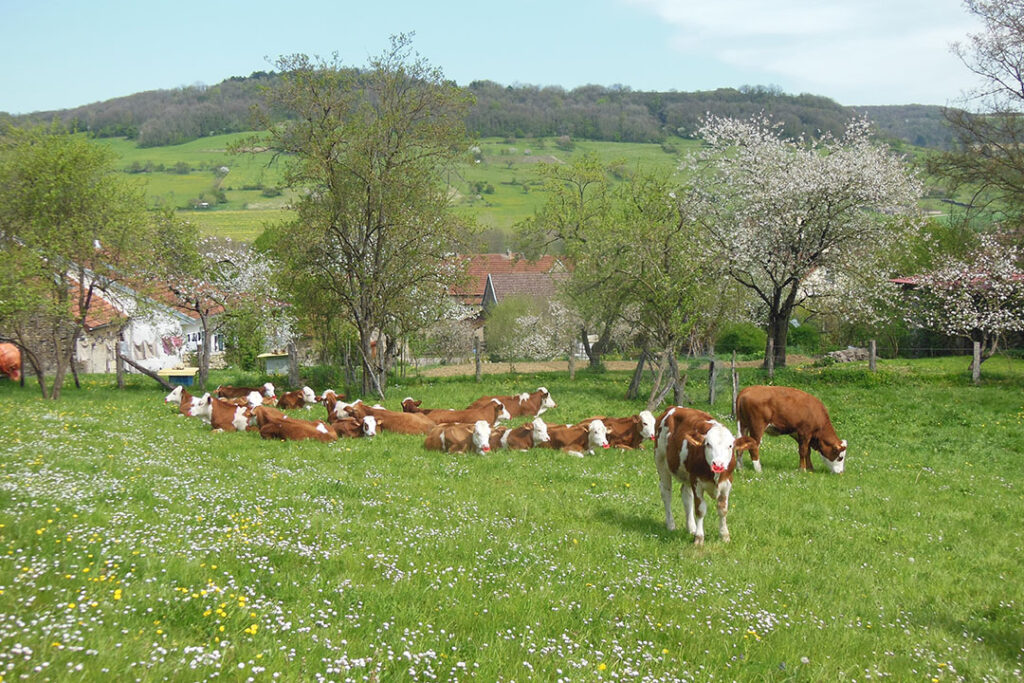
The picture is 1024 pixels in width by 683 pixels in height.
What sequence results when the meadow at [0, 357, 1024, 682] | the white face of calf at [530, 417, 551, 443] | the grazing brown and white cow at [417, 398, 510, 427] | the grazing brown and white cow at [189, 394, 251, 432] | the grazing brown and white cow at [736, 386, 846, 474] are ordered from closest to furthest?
the meadow at [0, 357, 1024, 682]
the grazing brown and white cow at [736, 386, 846, 474]
the white face of calf at [530, 417, 551, 443]
the grazing brown and white cow at [189, 394, 251, 432]
the grazing brown and white cow at [417, 398, 510, 427]

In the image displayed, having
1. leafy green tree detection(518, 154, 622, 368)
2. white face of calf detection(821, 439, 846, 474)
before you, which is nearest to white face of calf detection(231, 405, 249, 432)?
white face of calf detection(821, 439, 846, 474)

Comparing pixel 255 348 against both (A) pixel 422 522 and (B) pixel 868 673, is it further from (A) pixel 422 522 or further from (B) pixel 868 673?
(B) pixel 868 673

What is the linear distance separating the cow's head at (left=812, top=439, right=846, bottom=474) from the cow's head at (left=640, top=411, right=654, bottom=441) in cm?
377

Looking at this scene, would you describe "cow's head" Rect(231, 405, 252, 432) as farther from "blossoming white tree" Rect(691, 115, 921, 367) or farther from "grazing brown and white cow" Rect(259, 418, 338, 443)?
"blossoming white tree" Rect(691, 115, 921, 367)

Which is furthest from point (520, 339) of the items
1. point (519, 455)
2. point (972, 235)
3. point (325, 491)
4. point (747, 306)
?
point (325, 491)

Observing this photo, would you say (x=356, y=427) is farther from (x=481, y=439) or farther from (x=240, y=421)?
(x=481, y=439)

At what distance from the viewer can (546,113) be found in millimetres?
144000

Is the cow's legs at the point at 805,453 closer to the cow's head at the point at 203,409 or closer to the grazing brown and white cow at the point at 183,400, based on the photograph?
the cow's head at the point at 203,409

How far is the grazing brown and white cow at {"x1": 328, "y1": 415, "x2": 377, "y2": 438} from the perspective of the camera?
62.7ft

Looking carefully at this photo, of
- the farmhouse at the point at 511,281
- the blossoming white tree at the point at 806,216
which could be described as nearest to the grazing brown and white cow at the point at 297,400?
the blossoming white tree at the point at 806,216

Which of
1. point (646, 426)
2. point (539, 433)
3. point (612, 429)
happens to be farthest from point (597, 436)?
point (539, 433)

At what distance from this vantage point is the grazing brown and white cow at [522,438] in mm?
17812

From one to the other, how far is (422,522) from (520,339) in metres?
39.7

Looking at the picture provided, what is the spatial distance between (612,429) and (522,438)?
7.26 feet
